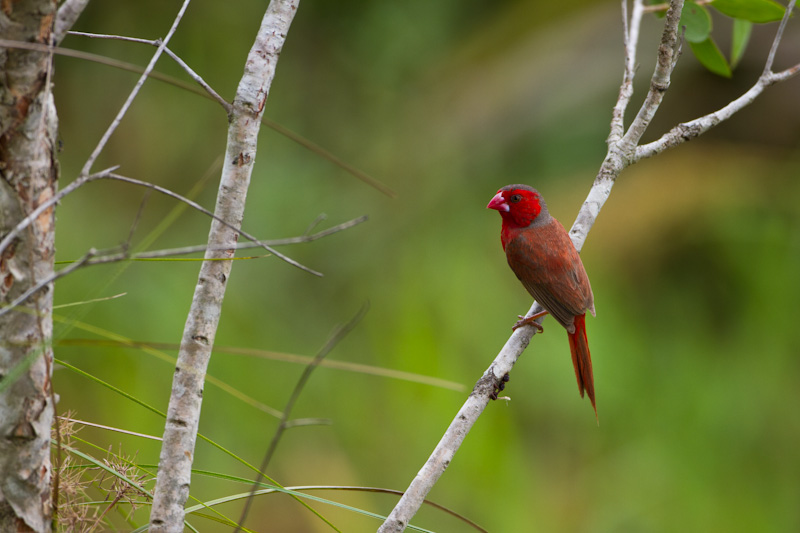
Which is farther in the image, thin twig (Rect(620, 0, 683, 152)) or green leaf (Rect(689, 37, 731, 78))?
green leaf (Rect(689, 37, 731, 78))

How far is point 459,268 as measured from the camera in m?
5.11

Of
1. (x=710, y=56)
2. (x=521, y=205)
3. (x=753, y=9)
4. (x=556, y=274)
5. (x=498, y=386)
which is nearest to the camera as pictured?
(x=498, y=386)

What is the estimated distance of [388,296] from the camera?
505cm

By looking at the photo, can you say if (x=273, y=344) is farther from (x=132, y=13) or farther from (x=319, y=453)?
(x=132, y=13)

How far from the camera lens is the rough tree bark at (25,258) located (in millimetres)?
989

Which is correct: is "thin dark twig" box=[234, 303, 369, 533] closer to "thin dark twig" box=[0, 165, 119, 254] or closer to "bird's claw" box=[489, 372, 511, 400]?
"thin dark twig" box=[0, 165, 119, 254]

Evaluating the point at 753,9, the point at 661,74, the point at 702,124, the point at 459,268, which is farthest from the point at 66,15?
the point at 459,268

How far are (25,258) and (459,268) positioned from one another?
4.19 m

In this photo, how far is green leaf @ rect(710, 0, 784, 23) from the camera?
239 cm

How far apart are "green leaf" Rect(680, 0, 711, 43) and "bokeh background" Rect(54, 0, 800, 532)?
2.60m

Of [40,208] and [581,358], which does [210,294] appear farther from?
[581,358]

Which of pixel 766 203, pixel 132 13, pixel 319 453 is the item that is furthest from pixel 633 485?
pixel 132 13

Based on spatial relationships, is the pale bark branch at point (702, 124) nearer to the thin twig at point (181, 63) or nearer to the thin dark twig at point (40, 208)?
the thin twig at point (181, 63)

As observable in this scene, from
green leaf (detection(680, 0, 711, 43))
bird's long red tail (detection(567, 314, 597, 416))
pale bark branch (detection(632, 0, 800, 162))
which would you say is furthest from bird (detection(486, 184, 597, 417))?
green leaf (detection(680, 0, 711, 43))
